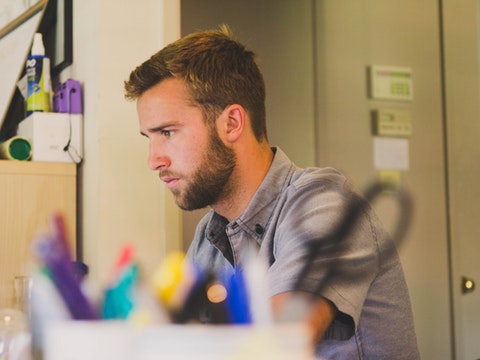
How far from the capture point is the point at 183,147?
125 cm

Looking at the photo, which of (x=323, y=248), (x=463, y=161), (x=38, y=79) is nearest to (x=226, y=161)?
(x=38, y=79)

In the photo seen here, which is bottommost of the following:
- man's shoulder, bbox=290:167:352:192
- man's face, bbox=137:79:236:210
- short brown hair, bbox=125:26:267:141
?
man's shoulder, bbox=290:167:352:192

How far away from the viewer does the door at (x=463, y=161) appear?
2.37m

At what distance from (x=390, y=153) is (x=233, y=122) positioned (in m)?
1.18

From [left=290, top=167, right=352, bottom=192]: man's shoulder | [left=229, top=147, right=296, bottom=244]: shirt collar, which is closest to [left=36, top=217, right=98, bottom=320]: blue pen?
[left=290, top=167, right=352, bottom=192]: man's shoulder

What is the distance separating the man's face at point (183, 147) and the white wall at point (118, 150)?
39 cm

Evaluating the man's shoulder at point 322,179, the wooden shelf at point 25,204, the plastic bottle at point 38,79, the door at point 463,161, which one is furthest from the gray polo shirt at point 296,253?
the door at point 463,161

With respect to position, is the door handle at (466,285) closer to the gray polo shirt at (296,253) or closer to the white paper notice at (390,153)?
the white paper notice at (390,153)

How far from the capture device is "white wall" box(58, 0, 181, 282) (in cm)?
164

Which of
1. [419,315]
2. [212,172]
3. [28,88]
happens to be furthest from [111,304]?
[419,315]

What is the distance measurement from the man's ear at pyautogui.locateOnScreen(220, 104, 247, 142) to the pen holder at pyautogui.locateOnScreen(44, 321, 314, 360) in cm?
96

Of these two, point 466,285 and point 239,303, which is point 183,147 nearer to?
point 239,303

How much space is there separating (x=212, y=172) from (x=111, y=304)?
0.92m

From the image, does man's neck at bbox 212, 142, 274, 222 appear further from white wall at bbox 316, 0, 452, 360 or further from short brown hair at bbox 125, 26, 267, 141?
white wall at bbox 316, 0, 452, 360
